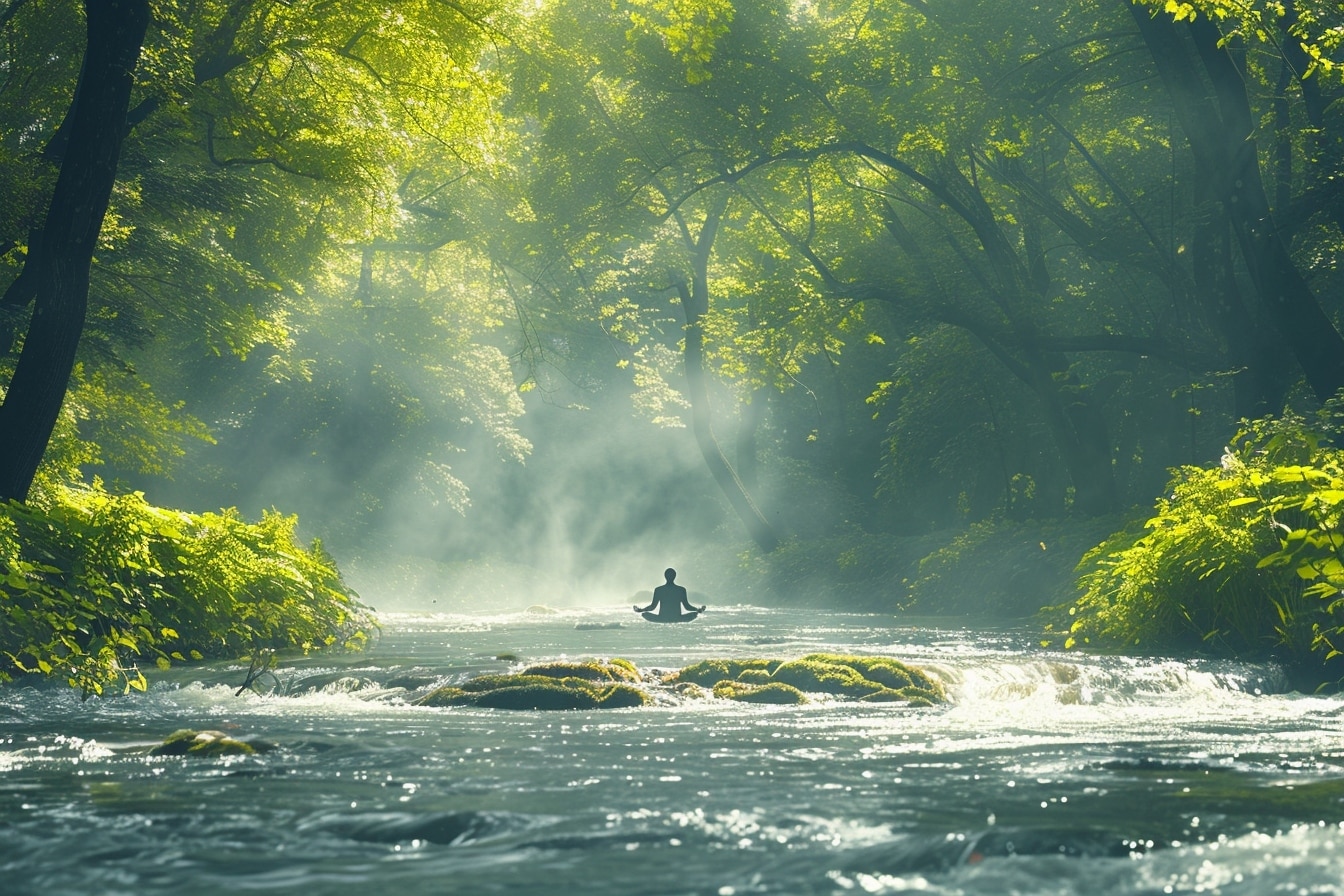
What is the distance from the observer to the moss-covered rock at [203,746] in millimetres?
8422

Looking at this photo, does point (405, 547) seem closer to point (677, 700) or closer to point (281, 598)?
point (281, 598)

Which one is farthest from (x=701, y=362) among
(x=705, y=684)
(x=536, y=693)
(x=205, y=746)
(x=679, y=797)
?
(x=679, y=797)

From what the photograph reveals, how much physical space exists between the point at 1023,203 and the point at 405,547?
105 ft

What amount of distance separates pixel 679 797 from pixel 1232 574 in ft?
33.8

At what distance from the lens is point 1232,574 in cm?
1503

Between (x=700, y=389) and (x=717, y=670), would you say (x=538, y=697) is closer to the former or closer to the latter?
(x=717, y=670)

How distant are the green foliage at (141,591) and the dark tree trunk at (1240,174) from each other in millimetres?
13624

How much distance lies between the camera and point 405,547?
53344 mm

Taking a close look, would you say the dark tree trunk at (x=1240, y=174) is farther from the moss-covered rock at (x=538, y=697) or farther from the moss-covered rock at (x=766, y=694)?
→ the moss-covered rock at (x=538, y=697)

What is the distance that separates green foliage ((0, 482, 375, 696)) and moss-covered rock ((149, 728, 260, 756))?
0.92 metres

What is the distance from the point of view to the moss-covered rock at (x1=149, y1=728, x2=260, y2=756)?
27.6ft

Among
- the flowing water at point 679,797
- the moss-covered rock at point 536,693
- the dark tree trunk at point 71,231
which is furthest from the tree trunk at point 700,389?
the dark tree trunk at point 71,231

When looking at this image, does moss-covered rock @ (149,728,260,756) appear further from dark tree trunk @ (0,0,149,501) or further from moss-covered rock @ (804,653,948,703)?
moss-covered rock @ (804,653,948,703)

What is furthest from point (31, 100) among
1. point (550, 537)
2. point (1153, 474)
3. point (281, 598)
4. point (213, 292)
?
point (550, 537)
